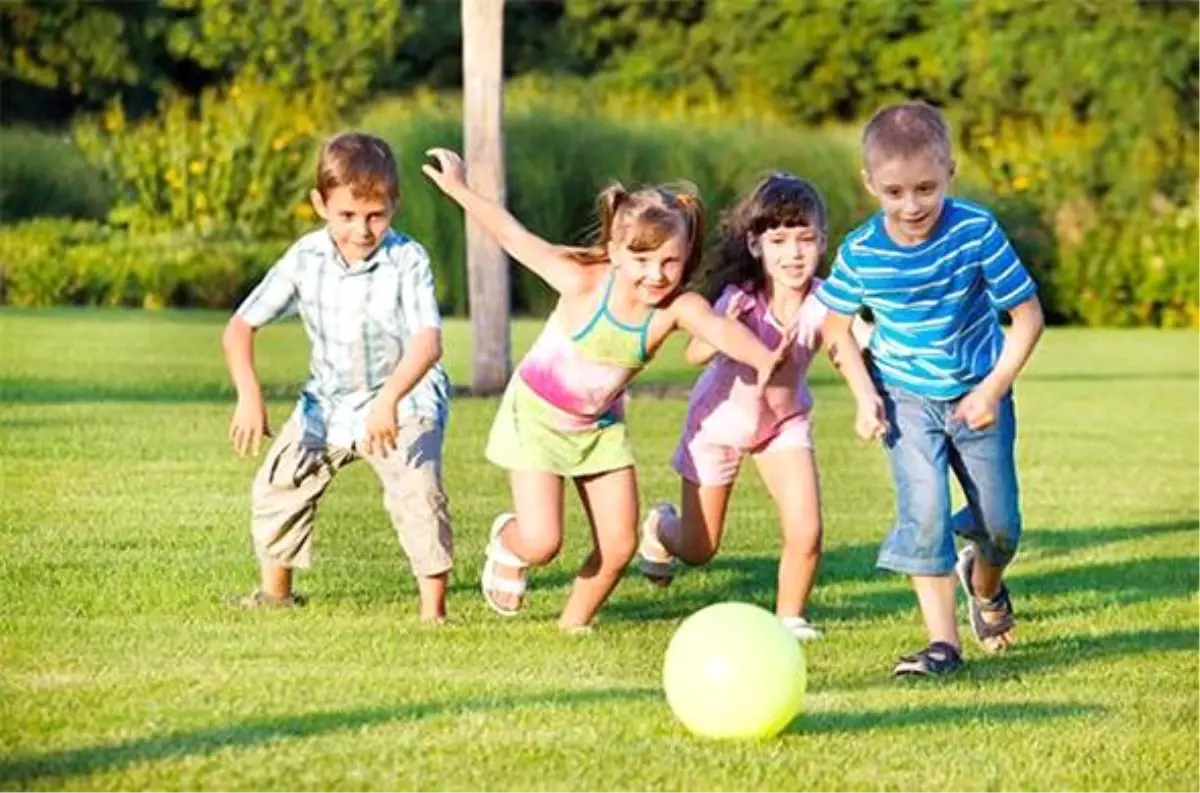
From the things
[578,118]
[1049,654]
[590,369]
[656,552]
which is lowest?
[578,118]

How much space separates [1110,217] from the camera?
117 feet

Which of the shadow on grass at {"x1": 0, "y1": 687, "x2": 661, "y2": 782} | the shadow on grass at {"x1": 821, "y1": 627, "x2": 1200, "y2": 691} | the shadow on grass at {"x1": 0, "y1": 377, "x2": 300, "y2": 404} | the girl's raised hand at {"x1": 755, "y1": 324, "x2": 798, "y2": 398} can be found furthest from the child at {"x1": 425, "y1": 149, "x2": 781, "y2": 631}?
the shadow on grass at {"x1": 0, "y1": 377, "x2": 300, "y2": 404}

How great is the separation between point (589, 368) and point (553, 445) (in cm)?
28

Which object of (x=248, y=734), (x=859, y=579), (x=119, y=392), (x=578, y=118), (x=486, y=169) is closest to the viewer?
(x=248, y=734)

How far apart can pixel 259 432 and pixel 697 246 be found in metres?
1.54

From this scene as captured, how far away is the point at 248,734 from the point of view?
6656mm

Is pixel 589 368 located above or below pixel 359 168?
below

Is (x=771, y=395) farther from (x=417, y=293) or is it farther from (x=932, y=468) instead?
(x=417, y=293)

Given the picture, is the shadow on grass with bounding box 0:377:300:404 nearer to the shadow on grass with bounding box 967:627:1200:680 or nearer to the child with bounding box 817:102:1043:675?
the shadow on grass with bounding box 967:627:1200:680

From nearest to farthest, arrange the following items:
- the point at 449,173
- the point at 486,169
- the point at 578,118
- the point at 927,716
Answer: the point at 927,716, the point at 449,173, the point at 486,169, the point at 578,118

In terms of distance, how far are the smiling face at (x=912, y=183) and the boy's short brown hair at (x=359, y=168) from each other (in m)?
1.66

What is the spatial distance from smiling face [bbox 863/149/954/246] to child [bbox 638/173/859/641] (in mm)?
929

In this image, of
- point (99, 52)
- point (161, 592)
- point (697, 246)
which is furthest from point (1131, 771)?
point (99, 52)

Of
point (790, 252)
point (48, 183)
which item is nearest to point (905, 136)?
point (790, 252)
